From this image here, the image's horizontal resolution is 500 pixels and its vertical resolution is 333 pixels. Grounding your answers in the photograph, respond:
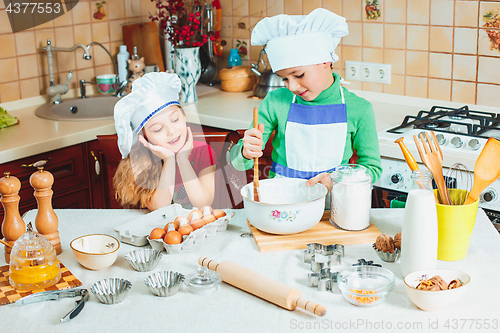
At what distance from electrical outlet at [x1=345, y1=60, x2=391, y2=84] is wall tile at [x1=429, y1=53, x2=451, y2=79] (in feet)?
0.64

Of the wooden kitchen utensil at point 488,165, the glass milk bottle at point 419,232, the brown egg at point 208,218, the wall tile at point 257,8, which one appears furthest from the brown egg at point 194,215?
the wall tile at point 257,8

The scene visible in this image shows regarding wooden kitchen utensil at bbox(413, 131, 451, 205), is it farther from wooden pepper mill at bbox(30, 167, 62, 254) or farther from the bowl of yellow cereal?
wooden pepper mill at bbox(30, 167, 62, 254)

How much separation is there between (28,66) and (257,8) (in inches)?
47.2

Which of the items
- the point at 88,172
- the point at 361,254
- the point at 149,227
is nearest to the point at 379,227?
the point at 361,254

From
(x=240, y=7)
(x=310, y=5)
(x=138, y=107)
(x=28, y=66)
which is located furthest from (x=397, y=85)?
(x=28, y=66)

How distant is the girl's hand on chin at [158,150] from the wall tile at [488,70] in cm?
139

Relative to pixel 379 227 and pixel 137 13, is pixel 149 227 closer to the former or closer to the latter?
pixel 379 227

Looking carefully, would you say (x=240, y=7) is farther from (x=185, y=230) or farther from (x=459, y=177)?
(x=185, y=230)

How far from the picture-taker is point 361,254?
3.72 ft

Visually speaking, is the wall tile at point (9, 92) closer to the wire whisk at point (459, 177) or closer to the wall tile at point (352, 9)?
the wall tile at point (352, 9)

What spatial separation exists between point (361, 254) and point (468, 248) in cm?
25

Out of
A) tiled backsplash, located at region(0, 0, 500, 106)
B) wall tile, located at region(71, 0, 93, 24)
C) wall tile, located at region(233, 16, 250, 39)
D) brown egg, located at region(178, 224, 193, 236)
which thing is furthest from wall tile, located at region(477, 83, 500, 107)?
wall tile, located at region(71, 0, 93, 24)

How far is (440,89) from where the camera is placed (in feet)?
7.24

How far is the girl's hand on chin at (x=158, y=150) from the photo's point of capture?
4.54ft
